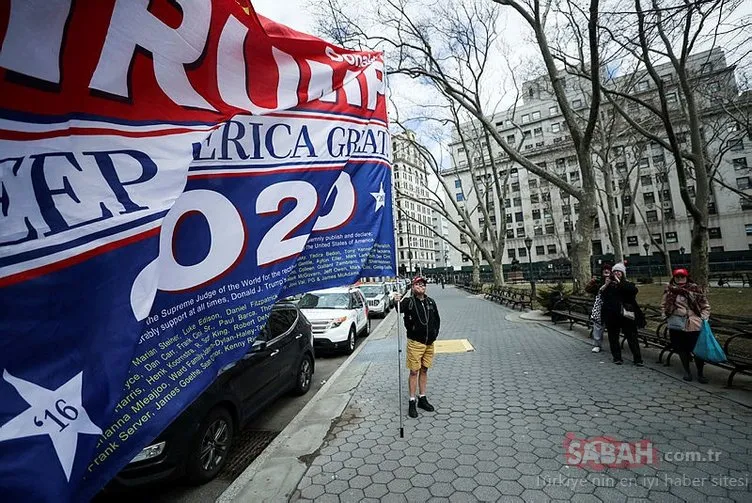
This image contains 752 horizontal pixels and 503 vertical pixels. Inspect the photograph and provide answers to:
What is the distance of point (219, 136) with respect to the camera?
190 centimetres

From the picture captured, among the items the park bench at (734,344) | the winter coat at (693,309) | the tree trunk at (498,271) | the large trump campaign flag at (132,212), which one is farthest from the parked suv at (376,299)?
the large trump campaign flag at (132,212)

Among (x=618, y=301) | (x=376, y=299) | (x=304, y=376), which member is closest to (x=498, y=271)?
(x=376, y=299)

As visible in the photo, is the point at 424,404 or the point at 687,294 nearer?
the point at 424,404

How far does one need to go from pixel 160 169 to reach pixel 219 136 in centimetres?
52

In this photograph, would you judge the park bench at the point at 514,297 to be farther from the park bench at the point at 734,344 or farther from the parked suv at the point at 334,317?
the park bench at the point at 734,344

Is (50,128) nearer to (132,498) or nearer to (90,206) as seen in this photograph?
(90,206)

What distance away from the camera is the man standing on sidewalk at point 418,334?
4.82 metres

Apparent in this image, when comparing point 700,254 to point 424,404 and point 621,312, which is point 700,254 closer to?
point 621,312

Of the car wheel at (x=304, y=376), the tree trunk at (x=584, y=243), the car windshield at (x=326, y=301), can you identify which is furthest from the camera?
the tree trunk at (x=584, y=243)

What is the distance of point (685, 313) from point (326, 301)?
8479mm

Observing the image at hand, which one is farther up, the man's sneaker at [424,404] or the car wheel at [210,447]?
the car wheel at [210,447]

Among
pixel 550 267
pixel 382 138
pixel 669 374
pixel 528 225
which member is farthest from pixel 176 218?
pixel 528 225

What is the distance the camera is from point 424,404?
4.98 meters

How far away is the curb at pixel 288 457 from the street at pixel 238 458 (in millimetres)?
283
